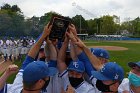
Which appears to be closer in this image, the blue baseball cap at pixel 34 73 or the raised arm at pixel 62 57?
the blue baseball cap at pixel 34 73

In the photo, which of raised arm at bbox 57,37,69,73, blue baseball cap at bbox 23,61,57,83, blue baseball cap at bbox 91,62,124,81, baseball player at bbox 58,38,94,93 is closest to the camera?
blue baseball cap at bbox 23,61,57,83

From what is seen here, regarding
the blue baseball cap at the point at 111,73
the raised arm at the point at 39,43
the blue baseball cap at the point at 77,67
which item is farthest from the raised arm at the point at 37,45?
the blue baseball cap at the point at 111,73

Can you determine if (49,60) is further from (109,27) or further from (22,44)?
(109,27)

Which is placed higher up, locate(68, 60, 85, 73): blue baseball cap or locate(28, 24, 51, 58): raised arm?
locate(28, 24, 51, 58): raised arm

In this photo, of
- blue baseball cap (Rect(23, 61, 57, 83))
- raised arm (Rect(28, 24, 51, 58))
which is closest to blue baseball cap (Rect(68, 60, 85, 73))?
raised arm (Rect(28, 24, 51, 58))

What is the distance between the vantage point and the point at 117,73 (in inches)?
141

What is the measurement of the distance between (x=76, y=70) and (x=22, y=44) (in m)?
22.9

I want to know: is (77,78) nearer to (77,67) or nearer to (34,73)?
(77,67)

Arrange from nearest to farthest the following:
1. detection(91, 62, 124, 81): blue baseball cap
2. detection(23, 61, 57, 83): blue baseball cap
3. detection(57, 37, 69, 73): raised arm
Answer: detection(23, 61, 57, 83): blue baseball cap, detection(91, 62, 124, 81): blue baseball cap, detection(57, 37, 69, 73): raised arm

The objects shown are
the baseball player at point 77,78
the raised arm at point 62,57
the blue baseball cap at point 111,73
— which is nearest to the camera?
the blue baseball cap at point 111,73

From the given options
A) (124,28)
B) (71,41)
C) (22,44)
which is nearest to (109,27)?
(124,28)

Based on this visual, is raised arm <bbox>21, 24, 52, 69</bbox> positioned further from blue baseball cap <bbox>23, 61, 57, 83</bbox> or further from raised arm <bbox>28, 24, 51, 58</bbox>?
blue baseball cap <bbox>23, 61, 57, 83</bbox>

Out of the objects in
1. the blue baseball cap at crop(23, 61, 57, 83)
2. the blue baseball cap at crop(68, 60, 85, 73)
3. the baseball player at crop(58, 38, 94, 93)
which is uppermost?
the blue baseball cap at crop(23, 61, 57, 83)

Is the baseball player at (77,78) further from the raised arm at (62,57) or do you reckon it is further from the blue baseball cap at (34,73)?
the blue baseball cap at (34,73)
